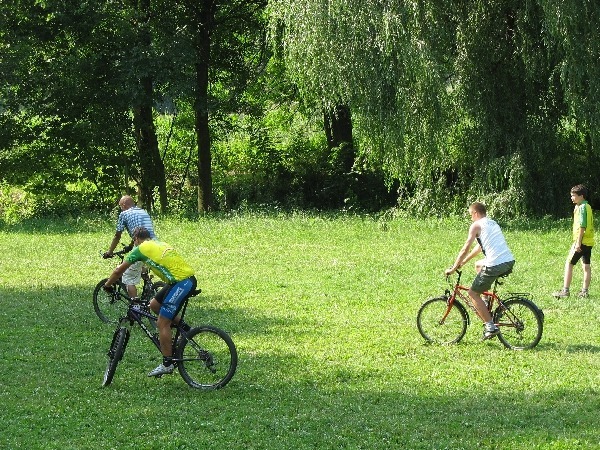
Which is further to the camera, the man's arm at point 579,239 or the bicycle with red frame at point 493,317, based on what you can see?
the man's arm at point 579,239

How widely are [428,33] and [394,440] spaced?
47.8ft

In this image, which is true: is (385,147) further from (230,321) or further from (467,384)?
(467,384)

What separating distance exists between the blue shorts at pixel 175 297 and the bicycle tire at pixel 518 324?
4.04 meters

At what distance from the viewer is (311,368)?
423 inches

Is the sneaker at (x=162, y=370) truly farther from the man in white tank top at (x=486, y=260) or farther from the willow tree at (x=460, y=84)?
the willow tree at (x=460, y=84)

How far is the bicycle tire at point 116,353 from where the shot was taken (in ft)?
32.6

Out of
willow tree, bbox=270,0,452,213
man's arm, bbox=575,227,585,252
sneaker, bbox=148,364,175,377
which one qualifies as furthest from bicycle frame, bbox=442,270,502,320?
willow tree, bbox=270,0,452,213

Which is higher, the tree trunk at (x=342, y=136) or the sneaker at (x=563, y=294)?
the tree trunk at (x=342, y=136)

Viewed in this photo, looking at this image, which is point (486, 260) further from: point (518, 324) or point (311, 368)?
point (311, 368)

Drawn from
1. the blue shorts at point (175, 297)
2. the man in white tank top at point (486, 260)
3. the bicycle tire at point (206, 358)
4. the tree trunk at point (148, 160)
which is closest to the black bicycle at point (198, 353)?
the bicycle tire at point (206, 358)

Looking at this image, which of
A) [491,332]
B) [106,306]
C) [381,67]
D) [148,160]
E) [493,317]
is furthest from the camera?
[148,160]

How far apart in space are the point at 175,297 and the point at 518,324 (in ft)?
14.3

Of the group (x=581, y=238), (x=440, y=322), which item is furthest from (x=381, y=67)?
(x=440, y=322)

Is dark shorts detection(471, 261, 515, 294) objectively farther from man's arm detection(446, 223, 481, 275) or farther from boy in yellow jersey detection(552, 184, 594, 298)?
boy in yellow jersey detection(552, 184, 594, 298)
